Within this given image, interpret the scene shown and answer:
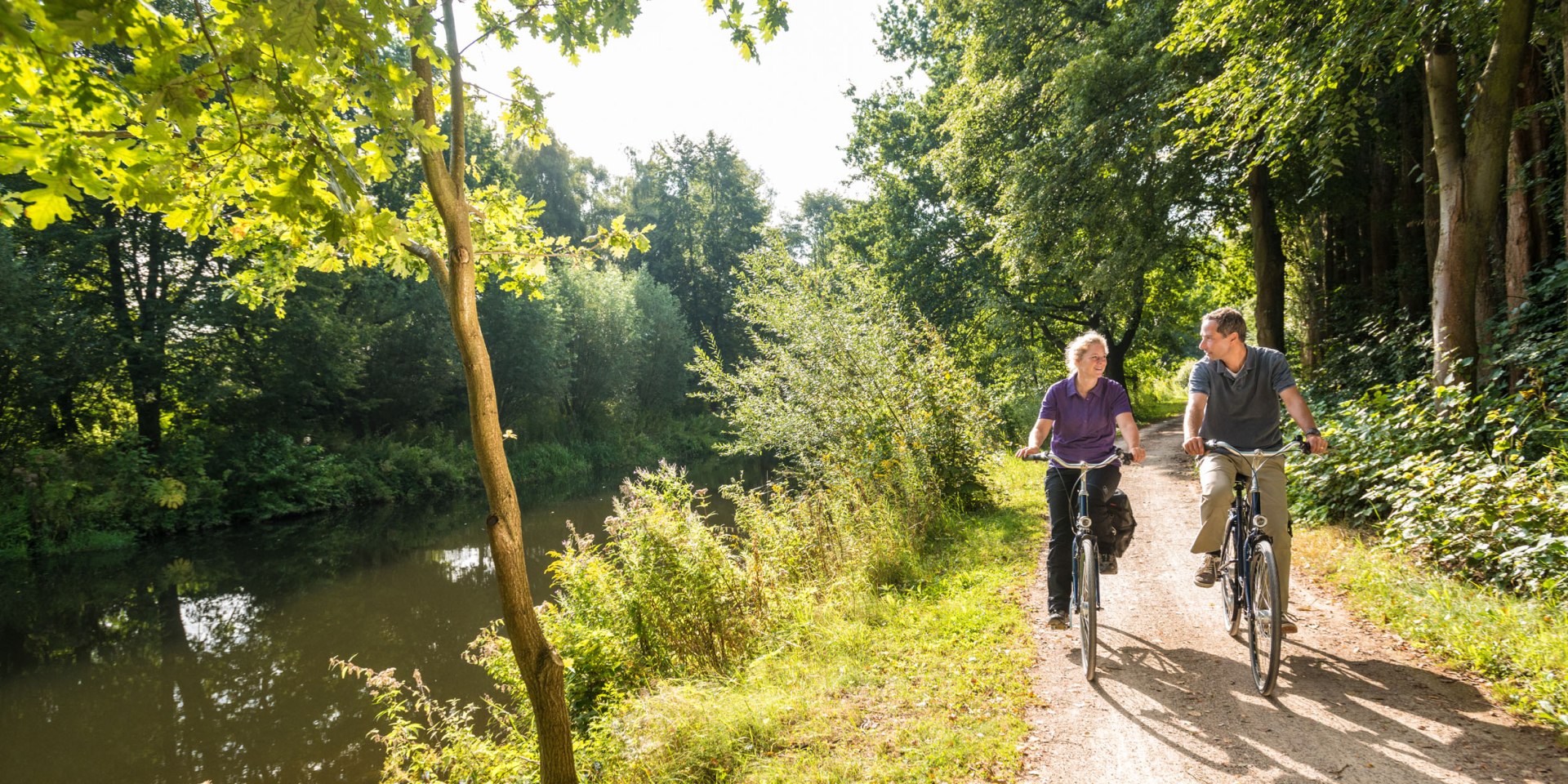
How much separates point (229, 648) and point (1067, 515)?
1130cm

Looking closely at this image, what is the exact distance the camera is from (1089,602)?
424 centimetres

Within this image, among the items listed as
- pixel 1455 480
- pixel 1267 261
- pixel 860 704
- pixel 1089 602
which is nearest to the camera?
pixel 1089 602

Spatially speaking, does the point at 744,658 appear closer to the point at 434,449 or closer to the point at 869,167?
the point at 869,167

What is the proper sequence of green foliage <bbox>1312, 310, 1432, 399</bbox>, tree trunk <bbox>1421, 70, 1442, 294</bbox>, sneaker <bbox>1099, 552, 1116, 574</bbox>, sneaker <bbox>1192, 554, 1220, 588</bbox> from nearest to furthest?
sneaker <bbox>1099, 552, 1116, 574</bbox> → sneaker <bbox>1192, 554, 1220, 588</bbox> → tree trunk <bbox>1421, 70, 1442, 294</bbox> → green foliage <bbox>1312, 310, 1432, 399</bbox>

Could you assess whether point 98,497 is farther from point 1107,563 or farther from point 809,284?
point 1107,563

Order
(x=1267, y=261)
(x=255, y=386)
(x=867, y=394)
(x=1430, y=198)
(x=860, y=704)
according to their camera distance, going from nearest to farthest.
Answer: (x=860, y=704), (x=1430, y=198), (x=867, y=394), (x=1267, y=261), (x=255, y=386)

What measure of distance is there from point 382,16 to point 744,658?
202 inches

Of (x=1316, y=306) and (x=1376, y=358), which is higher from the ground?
(x=1316, y=306)

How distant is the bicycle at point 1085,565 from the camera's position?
4258 mm

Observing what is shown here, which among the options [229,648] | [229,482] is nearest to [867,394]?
[229,648]

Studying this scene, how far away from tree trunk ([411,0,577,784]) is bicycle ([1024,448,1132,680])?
2.94 metres

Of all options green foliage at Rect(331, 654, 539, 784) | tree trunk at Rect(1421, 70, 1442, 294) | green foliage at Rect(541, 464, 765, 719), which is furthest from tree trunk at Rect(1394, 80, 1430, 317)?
green foliage at Rect(331, 654, 539, 784)

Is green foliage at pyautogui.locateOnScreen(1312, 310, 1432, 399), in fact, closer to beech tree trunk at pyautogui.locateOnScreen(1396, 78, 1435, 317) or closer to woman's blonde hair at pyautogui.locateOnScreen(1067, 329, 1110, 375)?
beech tree trunk at pyautogui.locateOnScreen(1396, 78, 1435, 317)

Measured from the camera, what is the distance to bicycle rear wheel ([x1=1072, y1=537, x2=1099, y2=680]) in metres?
4.24
